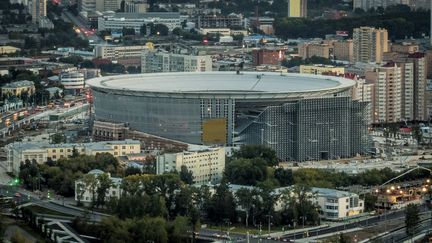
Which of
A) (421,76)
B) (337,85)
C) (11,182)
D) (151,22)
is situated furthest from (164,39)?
(11,182)

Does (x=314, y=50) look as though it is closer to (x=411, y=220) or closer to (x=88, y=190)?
(x=88, y=190)

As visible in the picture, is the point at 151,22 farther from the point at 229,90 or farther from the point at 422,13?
the point at 229,90

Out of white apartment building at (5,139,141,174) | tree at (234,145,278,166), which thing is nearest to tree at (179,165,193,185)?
tree at (234,145,278,166)

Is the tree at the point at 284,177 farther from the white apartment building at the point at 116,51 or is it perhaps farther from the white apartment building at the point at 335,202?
the white apartment building at the point at 116,51

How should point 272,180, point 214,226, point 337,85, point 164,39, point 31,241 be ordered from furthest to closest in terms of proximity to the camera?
1. point 164,39
2. point 337,85
3. point 272,180
4. point 214,226
5. point 31,241

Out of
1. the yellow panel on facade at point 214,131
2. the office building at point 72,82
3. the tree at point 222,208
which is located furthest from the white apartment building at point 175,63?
the tree at point 222,208

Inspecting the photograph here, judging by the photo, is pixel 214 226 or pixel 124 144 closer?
pixel 214 226

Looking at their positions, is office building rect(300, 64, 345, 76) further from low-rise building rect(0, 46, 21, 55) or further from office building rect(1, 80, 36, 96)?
low-rise building rect(0, 46, 21, 55)
